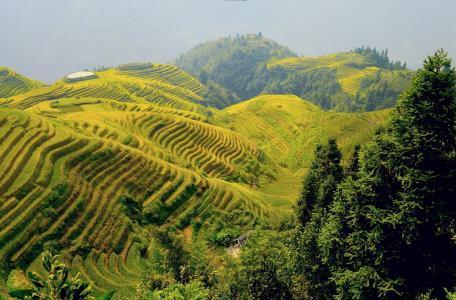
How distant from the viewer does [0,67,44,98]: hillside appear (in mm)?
168000

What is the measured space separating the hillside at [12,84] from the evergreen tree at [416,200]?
187 metres

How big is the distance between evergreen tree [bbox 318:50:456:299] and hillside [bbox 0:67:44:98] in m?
187

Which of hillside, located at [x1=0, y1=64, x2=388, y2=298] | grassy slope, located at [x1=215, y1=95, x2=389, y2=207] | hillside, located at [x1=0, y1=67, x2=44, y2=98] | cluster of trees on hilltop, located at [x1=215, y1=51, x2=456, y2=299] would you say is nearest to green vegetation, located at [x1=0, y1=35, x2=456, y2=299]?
cluster of trees on hilltop, located at [x1=215, y1=51, x2=456, y2=299]

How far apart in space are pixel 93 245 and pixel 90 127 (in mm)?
36533

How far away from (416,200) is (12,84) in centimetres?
20093

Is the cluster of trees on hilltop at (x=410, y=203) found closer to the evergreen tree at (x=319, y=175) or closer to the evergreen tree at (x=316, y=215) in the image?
the evergreen tree at (x=316, y=215)

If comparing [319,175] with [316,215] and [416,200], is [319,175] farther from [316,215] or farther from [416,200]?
[416,200]

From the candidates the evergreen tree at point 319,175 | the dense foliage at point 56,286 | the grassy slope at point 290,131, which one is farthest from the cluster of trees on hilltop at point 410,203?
the grassy slope at point 290,131

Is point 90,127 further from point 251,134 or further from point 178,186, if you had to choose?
point 251,134

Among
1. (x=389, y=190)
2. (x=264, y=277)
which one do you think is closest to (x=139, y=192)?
(x=264, y=277)

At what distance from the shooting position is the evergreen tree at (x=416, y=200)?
50.1 feet

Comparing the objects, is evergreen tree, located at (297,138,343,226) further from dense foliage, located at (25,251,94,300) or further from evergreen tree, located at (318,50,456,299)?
A: dense foliage, located at (25,251,94,300)

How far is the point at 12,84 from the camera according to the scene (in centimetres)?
17500

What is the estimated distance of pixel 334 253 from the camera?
19.7 meters
